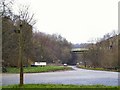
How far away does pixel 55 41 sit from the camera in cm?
12925

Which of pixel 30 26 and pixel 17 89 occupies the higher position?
pixel 30 26

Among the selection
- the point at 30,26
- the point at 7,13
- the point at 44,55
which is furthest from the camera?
the point at 44,55

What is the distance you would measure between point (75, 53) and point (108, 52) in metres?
69.1

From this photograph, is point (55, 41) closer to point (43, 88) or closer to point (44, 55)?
point (44, 55)

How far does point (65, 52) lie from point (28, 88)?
379 ft

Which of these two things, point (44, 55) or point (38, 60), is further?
point (44, 55)

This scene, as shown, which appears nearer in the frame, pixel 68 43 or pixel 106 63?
pixel 106 63

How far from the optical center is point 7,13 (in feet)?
68.9

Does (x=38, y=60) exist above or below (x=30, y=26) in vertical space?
below

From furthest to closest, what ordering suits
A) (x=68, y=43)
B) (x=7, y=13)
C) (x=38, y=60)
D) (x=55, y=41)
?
(x=68, y=43) → (x=55, y=41) → (x=38, y=60) → (x=7, y=13)

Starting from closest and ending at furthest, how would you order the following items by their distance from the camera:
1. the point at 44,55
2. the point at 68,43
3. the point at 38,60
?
1. the point at 38,60
2. the point at 44,55
3. the point at 68,43

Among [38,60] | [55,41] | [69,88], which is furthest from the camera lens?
[55,41]

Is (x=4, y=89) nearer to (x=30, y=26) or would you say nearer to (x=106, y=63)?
(x=30, y=26)

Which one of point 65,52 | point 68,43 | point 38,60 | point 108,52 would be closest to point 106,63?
point 108,52
